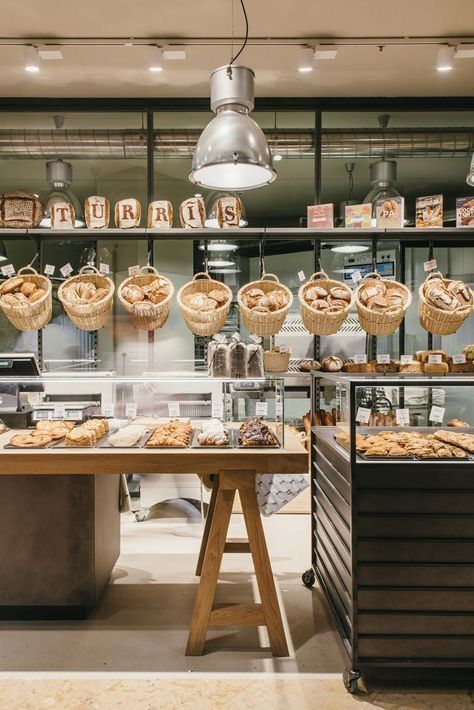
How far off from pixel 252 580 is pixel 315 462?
0.90 metres

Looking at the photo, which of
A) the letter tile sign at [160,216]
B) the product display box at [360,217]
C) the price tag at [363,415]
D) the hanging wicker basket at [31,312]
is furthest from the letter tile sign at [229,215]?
the price tag at [363,415]

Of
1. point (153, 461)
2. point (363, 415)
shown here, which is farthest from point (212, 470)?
point (363, 415)

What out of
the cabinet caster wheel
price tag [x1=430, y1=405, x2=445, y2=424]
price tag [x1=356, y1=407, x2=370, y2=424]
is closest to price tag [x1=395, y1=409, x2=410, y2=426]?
price tag [x1=430, y1=405, x2=445, y2=424]

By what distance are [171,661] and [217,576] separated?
17.4 inches

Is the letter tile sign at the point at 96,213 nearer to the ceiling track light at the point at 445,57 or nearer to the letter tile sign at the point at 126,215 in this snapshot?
the letter tile sign at the point at 126,215

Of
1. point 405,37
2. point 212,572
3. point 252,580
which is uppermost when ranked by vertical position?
point 405,37

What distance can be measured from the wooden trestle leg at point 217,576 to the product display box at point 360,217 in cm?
244

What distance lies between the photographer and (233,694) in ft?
7.68

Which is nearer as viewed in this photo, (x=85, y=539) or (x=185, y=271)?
(x=85, y=539)

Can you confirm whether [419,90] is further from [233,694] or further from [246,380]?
[233,694]

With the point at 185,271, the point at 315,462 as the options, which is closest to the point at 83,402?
the point at 315,462

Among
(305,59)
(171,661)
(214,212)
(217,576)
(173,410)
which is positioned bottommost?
(171,661)

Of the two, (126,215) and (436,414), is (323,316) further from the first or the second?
(126,215)

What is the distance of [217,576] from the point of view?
2.63 m
